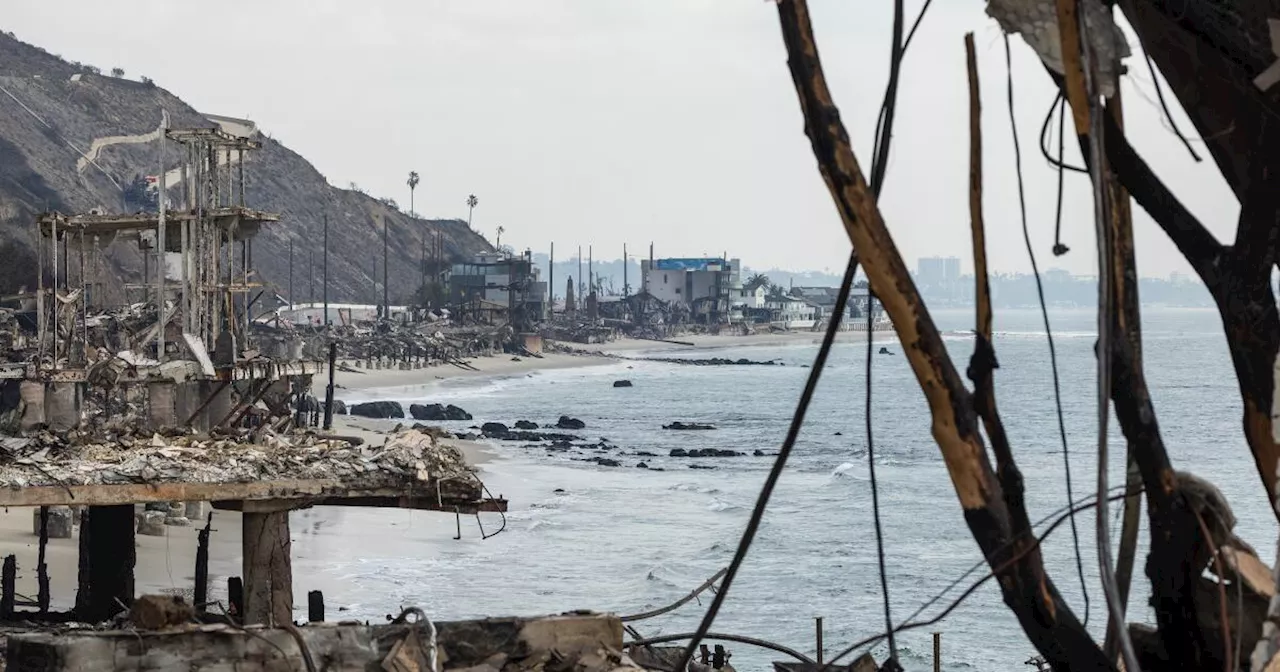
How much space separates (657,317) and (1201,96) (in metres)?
146

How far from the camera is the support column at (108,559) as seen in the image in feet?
60.5

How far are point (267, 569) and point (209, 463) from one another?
51.2 inches

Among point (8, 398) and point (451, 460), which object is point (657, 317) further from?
point (451, 460)

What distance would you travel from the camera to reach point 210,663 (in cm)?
739

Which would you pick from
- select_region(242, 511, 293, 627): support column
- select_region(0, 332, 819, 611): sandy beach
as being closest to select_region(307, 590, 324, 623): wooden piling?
select_region(242, 511, 293, 627): support column

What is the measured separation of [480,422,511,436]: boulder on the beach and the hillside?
83.7 ft

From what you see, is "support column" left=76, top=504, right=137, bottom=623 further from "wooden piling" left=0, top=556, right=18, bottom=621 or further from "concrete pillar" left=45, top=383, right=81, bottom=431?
"concrete pillar" left=45, top=383, right=81, bottom=431

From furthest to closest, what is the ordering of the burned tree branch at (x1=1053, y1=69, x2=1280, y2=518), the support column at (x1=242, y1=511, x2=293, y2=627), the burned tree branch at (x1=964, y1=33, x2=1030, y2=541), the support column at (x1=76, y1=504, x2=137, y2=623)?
the support column at (x1=76, y1=504, x2=137, y2=623) < the support column at (x1=242, y1=511, x2=293, y2=627) < the burned tree branch at (x1=1053, y1=69, x2=1280, y2=518) < the burned tree branch at (x1=964, y1=33, x2=1030, y2=541)

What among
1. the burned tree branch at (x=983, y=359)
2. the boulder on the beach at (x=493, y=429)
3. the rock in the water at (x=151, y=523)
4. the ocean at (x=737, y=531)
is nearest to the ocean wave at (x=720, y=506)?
the ocean at (x=737, y=531)

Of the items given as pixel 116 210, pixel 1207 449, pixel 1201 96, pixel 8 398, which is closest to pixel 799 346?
pixel 116 210

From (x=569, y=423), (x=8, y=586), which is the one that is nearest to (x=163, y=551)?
(x=8, y=586)

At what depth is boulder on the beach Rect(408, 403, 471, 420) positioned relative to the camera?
63.9m

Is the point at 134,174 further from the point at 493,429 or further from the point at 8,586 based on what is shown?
the point at 8,586

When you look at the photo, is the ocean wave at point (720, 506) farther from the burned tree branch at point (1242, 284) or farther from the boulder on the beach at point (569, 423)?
the burned tree branch at point (1242, 284)
